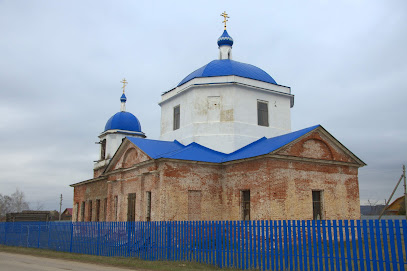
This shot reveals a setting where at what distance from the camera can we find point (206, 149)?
65.1 feet

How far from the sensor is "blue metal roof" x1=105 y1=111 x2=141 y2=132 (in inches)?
1158

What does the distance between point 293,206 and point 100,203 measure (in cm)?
1537

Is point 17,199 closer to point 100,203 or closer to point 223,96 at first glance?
point 100,203

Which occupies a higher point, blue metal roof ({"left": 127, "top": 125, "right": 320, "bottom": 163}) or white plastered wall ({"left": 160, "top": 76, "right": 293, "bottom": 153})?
white plastered wall ({"left": 160, "top": 76, "right": 293, "bottom": 153})

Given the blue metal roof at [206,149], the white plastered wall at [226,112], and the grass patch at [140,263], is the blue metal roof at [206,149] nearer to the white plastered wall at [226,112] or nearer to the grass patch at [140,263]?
the white plastered wall at [226,112]

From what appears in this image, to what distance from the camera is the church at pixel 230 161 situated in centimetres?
1619

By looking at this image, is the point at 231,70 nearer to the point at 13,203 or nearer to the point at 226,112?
the point at 226,112

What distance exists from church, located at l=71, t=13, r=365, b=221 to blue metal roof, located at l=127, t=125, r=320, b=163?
65 mm

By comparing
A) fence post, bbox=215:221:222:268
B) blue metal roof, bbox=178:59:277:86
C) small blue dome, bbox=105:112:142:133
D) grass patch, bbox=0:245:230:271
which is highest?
blue metal roof, bbox=178:59:277:86

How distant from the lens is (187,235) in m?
12.7

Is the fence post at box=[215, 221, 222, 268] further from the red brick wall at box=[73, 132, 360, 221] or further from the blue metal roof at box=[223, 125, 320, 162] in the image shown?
the blue metal roof at box=[223, 125, 320, 162]

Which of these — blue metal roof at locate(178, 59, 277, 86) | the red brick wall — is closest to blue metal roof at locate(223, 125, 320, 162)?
the red brick wall

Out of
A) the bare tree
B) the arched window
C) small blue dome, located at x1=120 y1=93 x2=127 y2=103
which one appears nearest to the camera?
the arched window

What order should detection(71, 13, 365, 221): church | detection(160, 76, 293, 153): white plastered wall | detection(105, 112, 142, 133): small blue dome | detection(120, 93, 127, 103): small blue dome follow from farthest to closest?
1. detection(120, 93, 127, 103): small blue dome
2. detection(105, 112, 142, 133): small blue dome
3. detection(160, 76, 293, 153): white plastered wall
4. detection(71, 13, 365, 221): church
